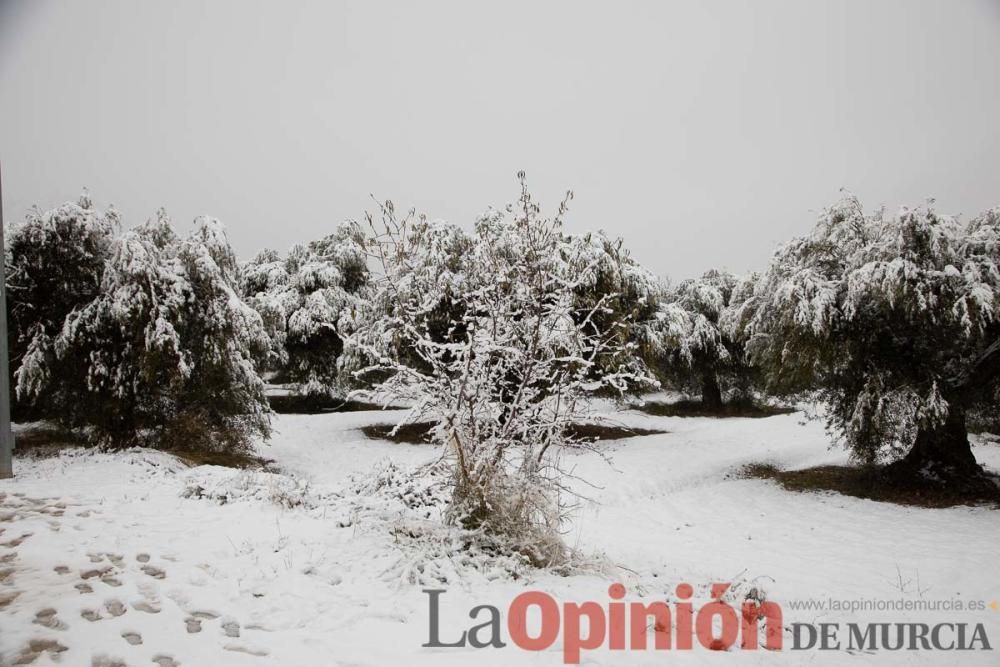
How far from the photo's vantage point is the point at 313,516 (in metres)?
5.03

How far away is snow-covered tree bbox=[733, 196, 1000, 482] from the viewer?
26.7ft

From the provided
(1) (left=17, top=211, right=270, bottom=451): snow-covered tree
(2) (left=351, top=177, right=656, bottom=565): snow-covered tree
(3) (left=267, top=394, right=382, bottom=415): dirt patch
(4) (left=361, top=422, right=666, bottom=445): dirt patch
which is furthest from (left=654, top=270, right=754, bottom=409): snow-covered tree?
(2) (left=351, top=177, right=656, bottom=565): snow-covered tree

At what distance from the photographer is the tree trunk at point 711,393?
22.6 meters

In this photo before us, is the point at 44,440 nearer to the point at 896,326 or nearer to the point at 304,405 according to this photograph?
the point at 304,405

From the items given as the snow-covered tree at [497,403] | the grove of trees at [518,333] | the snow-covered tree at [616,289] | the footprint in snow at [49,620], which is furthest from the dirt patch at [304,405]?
the footprint in snow at [49,620]

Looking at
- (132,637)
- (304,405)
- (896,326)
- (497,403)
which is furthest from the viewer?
(304,405)

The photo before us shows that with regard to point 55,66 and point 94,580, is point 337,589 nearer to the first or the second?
point 94,580

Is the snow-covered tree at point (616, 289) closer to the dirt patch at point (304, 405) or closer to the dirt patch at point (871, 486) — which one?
the dirt patch at point (871, 486)

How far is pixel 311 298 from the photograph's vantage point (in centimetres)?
1844

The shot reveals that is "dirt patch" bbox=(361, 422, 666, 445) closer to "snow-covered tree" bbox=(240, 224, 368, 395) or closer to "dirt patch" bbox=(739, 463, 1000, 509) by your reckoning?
"snow-covered tree" bbox=(240, 224, 368, 395)

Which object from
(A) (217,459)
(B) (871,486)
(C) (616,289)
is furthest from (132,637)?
(C) (616,289)

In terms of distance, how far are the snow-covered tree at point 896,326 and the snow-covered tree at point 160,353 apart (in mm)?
11128

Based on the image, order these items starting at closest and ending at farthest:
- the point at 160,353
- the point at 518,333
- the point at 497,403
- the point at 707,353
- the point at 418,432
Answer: the point at 497,403
the point at 518,333
the point at 160,353
the point at 418,432
the point at 707,353

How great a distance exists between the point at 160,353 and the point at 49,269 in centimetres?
288
